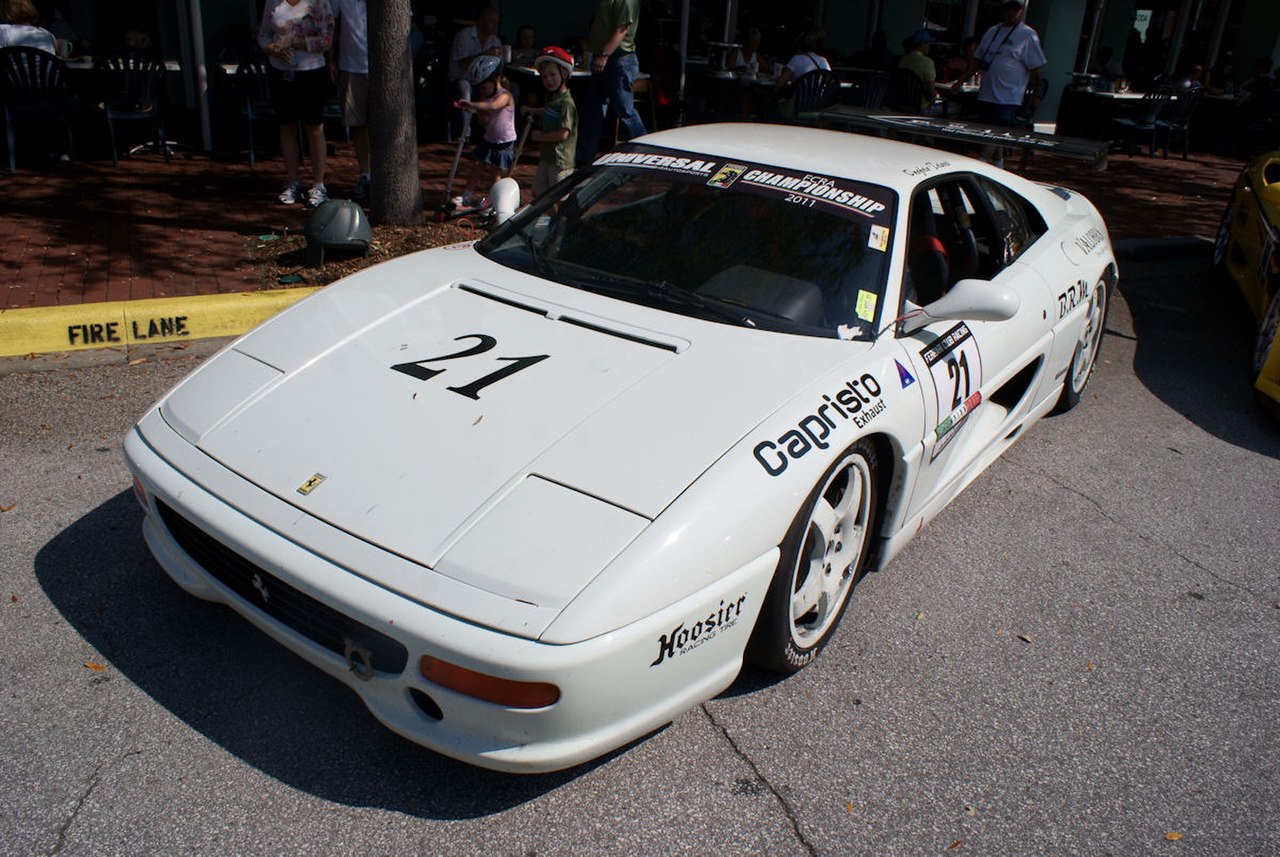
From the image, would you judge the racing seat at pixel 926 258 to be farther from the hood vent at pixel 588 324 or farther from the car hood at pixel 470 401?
the hood vent at pixel 588 324

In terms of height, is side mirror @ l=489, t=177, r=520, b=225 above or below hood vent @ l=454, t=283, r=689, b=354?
above

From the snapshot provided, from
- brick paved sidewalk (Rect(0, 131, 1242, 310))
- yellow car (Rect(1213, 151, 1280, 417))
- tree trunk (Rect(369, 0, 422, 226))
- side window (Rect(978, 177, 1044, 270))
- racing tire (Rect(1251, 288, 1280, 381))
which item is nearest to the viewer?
side window (Rect(978, 177, 1044, 270))

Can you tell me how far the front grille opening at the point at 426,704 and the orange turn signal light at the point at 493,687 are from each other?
12cm

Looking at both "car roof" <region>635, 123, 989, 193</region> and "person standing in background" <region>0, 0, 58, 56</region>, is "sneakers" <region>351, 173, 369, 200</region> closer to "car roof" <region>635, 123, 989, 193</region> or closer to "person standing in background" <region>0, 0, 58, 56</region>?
"person standing in background" <region>0, 0, 58, 56</region>

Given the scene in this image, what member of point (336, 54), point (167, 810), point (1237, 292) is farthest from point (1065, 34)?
point (167, 810)

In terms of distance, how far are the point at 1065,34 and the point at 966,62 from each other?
1.80m

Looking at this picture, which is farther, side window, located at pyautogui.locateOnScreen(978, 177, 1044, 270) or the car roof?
side window, located at pyautogui.locateOnScreen(978, 177, 1044, 270)

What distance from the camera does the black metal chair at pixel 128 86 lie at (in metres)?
8.45

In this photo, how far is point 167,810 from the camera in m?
2.41

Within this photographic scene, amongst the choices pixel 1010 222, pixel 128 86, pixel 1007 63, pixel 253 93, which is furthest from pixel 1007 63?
pixel 128 86

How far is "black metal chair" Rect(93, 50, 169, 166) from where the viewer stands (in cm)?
845

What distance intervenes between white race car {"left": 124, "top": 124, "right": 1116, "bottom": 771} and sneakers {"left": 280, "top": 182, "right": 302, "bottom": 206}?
429 cm

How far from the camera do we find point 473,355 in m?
3.06

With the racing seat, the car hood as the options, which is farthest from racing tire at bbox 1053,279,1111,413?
the car hood
